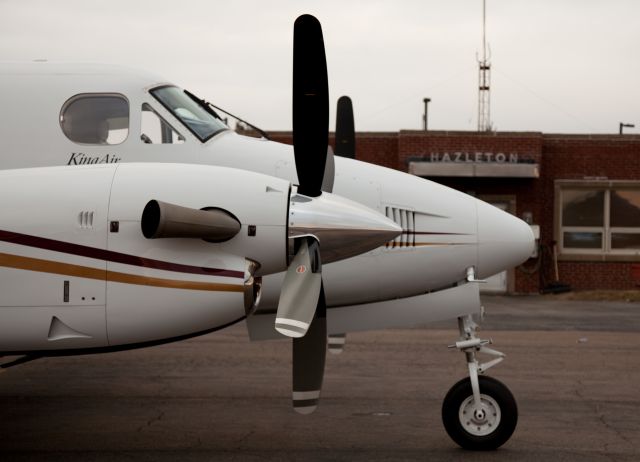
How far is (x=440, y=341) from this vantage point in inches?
654

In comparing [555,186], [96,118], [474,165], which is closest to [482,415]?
[96,118]

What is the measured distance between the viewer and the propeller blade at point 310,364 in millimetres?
7652

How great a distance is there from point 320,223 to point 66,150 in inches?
101

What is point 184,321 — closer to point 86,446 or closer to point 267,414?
point 86,446

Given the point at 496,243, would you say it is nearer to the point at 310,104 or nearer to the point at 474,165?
the point at 310,104

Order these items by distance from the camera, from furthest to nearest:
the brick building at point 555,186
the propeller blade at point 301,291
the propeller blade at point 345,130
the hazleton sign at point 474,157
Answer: the hazleton sign at point 474,157 → the brick building at point 555,186 → the propeller blade at point 345,130 → the propeller blade at point 301,291

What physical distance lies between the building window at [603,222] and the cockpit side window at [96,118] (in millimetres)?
21077

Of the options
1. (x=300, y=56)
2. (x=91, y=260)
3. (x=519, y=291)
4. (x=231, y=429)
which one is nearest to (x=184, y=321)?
(x=91, y=260)

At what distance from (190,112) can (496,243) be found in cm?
301

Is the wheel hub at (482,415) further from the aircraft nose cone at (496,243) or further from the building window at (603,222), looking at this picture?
the building window at (603,222)

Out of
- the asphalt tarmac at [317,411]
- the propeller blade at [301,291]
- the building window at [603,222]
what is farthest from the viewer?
the building window at [603,222]

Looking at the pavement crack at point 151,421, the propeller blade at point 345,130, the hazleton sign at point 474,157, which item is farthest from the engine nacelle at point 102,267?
the hazleton sign at point 474,157

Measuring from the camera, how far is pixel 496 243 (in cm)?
862

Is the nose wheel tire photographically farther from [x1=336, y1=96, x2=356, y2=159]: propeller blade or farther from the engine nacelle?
[x1=336, y1=96, x2=356, y2=159]: propeller blade
